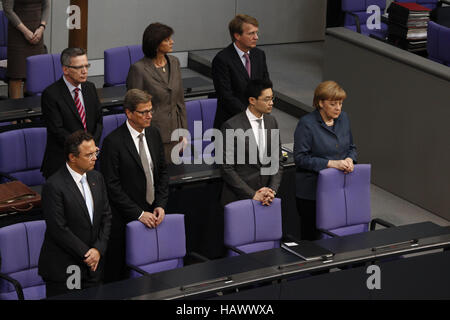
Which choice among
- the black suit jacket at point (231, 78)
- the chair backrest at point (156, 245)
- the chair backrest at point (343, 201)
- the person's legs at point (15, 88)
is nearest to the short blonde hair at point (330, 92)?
the chair backrest at point (343, 201)

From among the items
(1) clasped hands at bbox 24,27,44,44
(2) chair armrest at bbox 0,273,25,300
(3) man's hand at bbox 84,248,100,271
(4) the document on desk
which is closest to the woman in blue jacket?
(4) the document on desk

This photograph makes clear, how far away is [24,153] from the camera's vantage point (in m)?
6.92

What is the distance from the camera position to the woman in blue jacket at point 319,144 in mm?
6422

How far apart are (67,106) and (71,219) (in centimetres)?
141

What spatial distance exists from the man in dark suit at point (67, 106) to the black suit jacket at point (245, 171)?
1025mm

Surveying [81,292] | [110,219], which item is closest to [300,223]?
[110,219]

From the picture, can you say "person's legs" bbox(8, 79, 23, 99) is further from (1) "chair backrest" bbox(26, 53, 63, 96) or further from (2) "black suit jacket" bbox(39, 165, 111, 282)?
(2) "black suit jacket" bbox(39, 165, 111, 282)

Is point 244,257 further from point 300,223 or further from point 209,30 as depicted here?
point 209,30

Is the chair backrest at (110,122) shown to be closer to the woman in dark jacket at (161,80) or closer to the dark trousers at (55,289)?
the woman in dark jacket at (161,80)

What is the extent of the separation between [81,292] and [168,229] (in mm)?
929

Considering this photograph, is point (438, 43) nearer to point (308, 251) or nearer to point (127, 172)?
point (308, 251)

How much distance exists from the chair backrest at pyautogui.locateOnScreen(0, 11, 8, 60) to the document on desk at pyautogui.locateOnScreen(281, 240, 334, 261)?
4.52 m

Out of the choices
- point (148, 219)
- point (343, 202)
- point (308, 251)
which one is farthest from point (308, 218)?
point (148, 219)

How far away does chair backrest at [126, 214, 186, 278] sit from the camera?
225 inches
